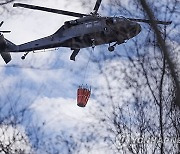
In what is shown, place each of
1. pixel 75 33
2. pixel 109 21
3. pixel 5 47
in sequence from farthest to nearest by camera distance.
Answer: pixel 5 47 → pixel 75 33 → pixel 109 21

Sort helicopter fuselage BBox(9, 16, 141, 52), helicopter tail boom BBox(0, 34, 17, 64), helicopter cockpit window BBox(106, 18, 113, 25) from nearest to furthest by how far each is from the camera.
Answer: helicopter cockpit window BBox(106, 18, 113, 25) → helicopter fuselage BBox(9, 16, 141, 52) → helicopter tail boom BBox(0, 34, 17, 64)

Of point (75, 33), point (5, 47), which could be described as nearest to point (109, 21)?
point (75, 33)

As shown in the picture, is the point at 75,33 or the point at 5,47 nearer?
the point at 75,33

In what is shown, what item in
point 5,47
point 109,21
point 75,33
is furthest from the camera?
point 5,47

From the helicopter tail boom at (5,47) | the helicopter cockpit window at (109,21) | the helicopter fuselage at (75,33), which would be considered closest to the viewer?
the helicopter cockpit window at (109,21)

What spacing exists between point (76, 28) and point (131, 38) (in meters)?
7.95

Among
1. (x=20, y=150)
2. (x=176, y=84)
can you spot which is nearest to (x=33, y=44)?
(x=20, y=150)

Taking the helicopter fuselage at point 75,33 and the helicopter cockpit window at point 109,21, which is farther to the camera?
the helicopter fuselage at point 75,33

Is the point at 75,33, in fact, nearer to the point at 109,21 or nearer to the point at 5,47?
the point at 109,21

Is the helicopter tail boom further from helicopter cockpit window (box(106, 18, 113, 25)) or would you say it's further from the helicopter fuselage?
helicopter cockpit window (box(106, 18, 113, 25))

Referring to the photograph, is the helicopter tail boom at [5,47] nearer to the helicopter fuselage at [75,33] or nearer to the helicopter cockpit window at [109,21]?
the helicopter fuselage at [75,33]

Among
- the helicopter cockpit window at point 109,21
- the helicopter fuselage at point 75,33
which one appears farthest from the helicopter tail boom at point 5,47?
the helicopter cockpit window at point 109,21

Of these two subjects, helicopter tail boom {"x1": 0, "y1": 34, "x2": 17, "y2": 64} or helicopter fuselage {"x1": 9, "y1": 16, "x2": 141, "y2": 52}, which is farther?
helicopter tail boom {"x1": 0, "y1": 34, "x2": 17, "y2": 64}

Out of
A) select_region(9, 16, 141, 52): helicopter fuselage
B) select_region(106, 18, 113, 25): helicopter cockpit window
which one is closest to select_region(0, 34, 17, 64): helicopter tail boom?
select_region(9, 16, 141, 52): helicopter fuselage
